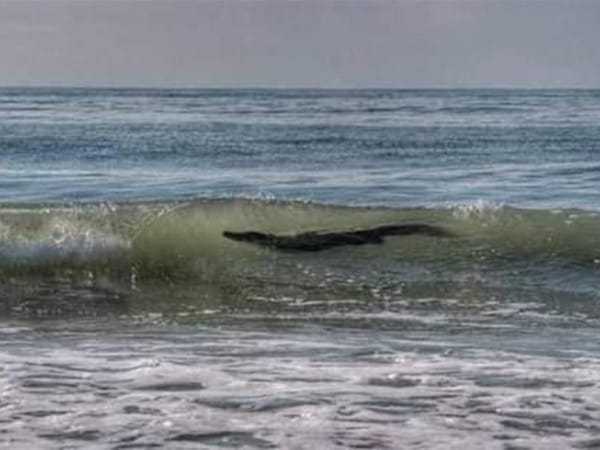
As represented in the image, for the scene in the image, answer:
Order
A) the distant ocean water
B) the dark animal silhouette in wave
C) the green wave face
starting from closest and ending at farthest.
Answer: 1. the distant ocean water
2. the green wave face
3. the dark animal silhouette in wave

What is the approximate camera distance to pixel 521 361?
8.10m

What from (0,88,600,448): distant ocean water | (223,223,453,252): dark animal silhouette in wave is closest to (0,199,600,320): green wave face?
(0,88,600,448): distant ocean water

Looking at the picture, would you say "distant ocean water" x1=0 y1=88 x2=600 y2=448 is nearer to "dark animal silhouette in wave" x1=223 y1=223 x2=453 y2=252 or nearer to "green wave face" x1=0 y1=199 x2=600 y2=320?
"green wave face" x1=0 y1=199 x2=600 y2=320

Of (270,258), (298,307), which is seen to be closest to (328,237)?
(270,258)

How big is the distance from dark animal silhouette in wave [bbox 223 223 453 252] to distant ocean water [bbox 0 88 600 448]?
17 cm

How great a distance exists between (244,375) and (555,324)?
9.99 ft

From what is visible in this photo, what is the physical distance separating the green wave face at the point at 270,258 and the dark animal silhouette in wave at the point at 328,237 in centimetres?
14

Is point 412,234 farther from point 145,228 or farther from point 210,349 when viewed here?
point 210,349

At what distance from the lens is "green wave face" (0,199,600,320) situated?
11.8 m

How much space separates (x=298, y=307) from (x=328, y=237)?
341 centimetres

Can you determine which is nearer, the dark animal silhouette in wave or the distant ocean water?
the distant ocean water

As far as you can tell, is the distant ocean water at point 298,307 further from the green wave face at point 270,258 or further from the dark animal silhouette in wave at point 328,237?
the dark animal silhouette in wave at point 328,237

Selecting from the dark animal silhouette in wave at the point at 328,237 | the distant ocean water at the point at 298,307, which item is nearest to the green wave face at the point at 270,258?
the distant ocean water at the point at 298,307

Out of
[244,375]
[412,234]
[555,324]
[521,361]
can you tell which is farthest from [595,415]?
[412,234]
